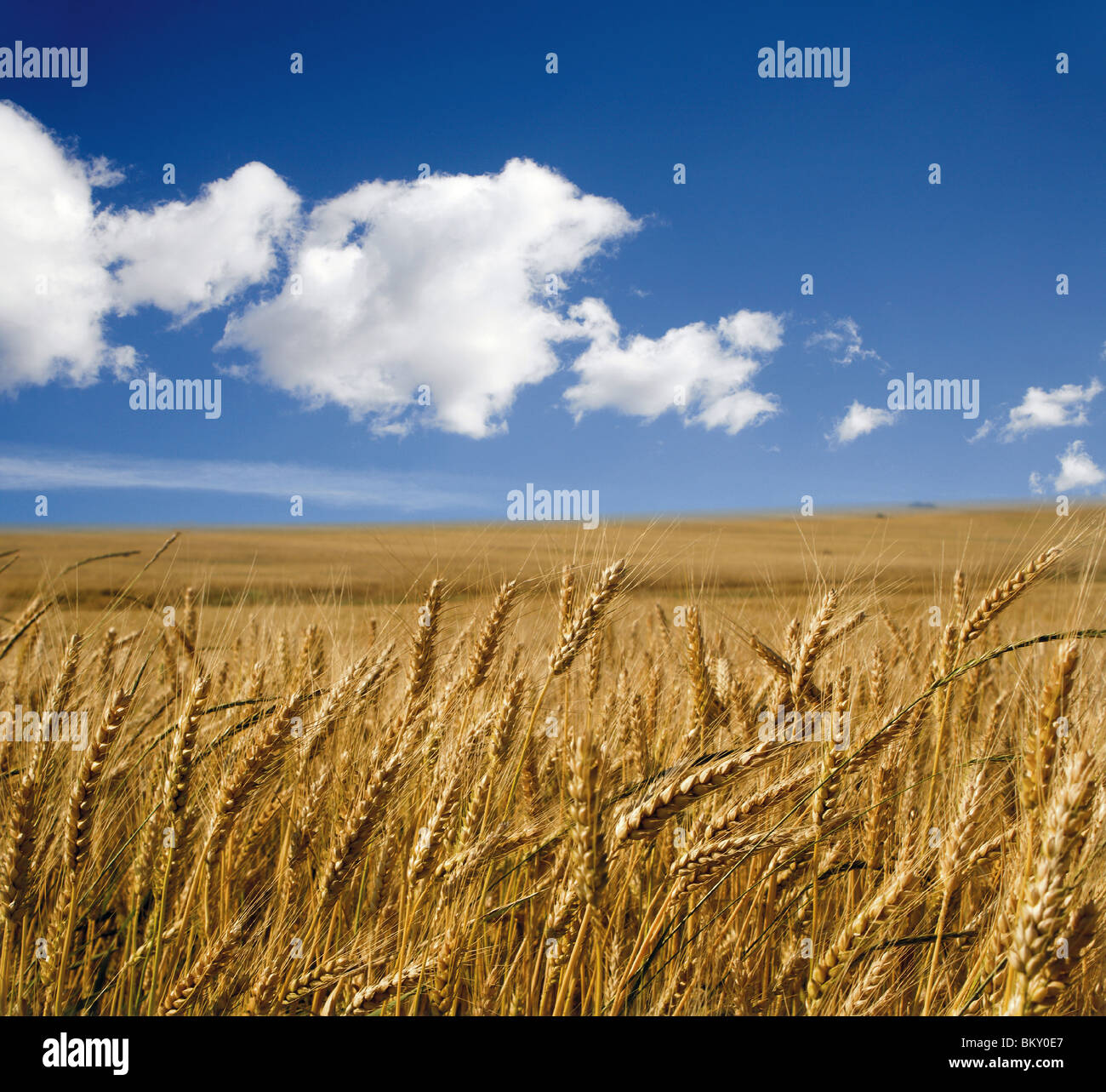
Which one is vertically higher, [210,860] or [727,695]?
[727,695]

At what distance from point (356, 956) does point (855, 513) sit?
197 ft

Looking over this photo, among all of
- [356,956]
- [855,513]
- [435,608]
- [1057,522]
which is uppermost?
[855,513]

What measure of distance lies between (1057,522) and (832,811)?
163cm

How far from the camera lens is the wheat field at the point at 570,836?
168 centimetres

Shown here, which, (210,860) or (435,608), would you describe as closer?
(210,860)

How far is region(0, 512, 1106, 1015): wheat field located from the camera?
5.50 ft

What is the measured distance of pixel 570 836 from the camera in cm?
154

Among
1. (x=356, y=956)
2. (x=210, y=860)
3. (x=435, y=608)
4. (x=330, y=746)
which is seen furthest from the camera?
(x=330, y=746)

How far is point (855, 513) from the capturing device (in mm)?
55719

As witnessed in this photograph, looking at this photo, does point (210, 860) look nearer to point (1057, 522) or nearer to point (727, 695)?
point (727, 695)
